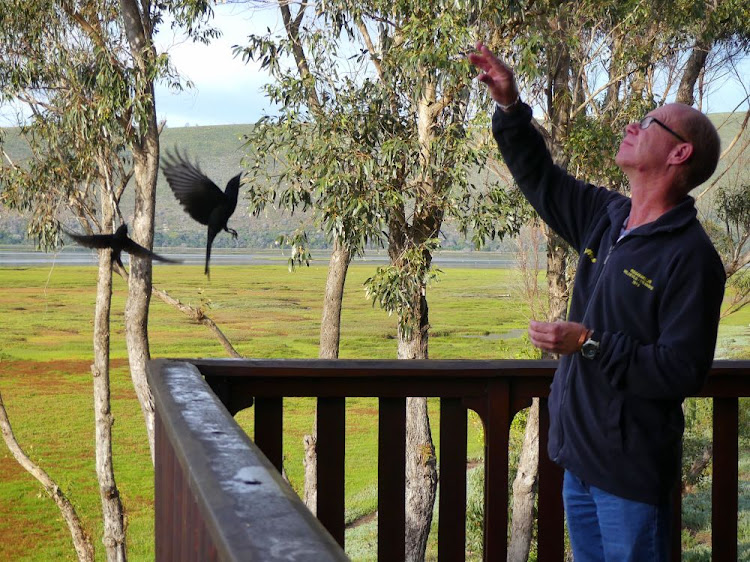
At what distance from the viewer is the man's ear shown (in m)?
1.33

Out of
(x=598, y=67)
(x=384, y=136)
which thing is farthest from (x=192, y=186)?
(x=598, y=67)

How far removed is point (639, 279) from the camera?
1279mm

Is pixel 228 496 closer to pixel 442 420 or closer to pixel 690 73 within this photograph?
pixel 442 420

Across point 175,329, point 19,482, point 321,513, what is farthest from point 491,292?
point 321,513

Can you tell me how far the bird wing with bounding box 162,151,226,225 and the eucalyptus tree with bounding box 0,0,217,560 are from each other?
5.26 metres

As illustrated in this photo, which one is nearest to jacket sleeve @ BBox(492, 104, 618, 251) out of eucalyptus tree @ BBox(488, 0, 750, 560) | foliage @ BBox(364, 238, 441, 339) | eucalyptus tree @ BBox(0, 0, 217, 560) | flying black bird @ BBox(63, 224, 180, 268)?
flying black bird @ BBox(63, 224, 180, 268)

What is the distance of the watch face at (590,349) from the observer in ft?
4.14

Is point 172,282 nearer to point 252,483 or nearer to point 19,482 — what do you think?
point 19,482

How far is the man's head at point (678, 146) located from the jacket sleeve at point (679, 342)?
0.50 feet

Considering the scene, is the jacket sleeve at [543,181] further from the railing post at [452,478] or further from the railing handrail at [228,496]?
the railing handrail at [228,496]

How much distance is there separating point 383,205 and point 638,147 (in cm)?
564

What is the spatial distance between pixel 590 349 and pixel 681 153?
0.33 meters

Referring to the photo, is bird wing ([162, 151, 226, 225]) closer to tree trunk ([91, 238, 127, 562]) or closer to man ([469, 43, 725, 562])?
man ([469, 43, 725, 562])

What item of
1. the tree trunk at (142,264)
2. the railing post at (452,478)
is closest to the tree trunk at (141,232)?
the tree trunk at (142,264)
